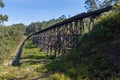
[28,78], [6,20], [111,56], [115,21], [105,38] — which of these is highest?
[6,20]

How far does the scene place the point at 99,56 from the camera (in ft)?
33.3

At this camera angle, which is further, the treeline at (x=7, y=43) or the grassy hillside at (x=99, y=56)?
the treeline at (x=7, y=43)

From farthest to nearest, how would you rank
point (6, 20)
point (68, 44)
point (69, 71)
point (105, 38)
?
point (6, 20), point (68, 44), point (105, 38), point (69, 71)

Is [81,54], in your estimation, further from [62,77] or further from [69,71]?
[62,77]

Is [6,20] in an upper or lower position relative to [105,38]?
upper

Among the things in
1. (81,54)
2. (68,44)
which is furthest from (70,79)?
(68,44)

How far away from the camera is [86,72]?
9477 mm

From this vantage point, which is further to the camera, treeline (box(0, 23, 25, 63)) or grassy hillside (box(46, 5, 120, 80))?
treeline (box(0, 23, 25, 63))

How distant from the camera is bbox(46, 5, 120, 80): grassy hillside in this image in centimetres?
910

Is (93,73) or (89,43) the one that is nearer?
(93,73)

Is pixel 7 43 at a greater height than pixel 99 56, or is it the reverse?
pixel 7 43

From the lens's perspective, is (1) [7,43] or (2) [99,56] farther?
(1) [7,43]

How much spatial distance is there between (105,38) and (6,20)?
26.6 metres

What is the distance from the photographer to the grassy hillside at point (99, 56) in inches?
358
